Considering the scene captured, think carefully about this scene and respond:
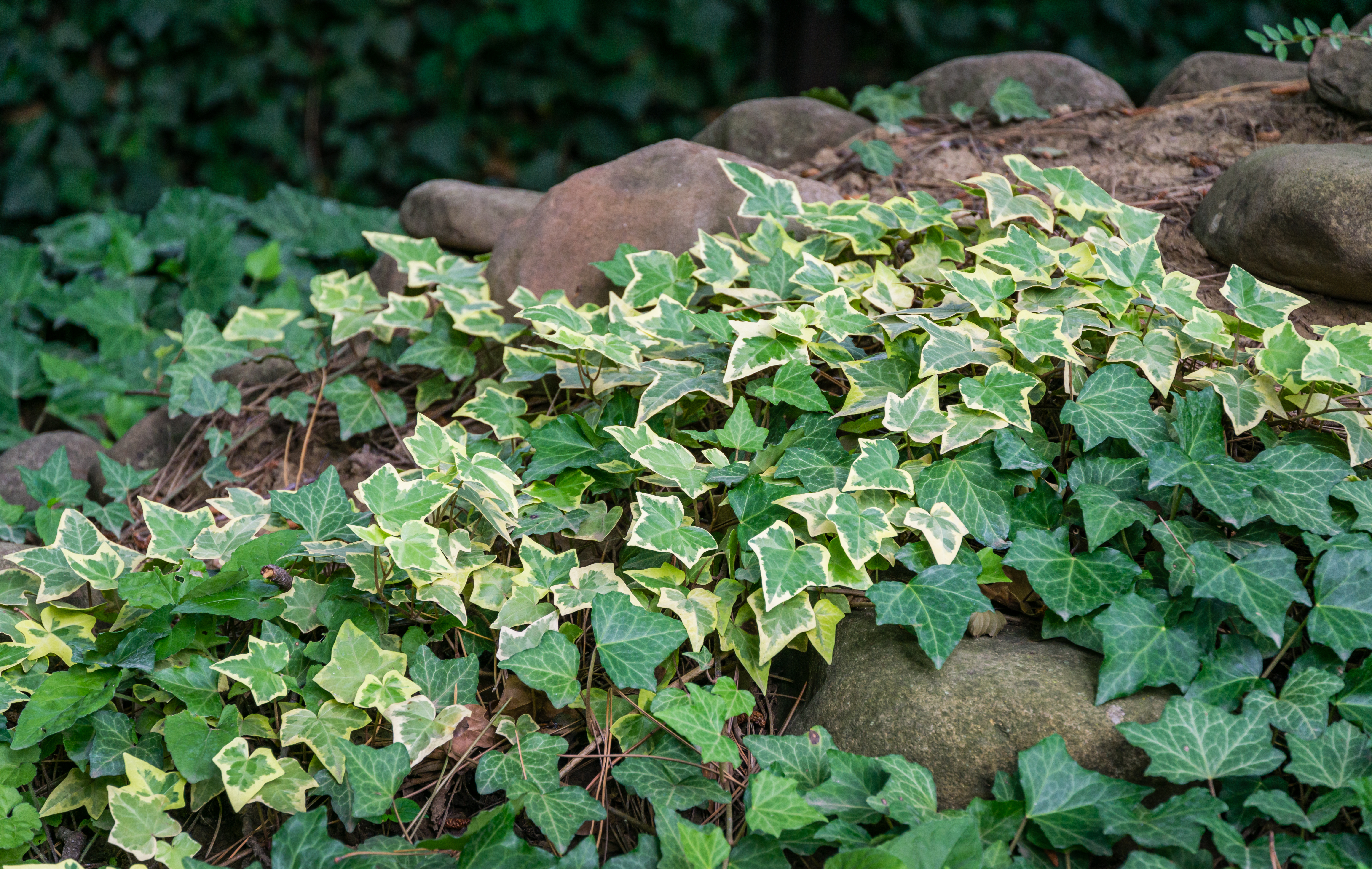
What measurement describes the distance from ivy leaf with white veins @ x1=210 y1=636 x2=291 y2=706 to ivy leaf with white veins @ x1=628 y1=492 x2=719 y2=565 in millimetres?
504

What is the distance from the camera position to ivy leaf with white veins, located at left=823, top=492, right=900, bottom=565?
1321 mm

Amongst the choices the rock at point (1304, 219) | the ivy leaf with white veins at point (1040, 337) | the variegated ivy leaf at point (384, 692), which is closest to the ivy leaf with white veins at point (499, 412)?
the variegated ivy leaf at point (384, 692)

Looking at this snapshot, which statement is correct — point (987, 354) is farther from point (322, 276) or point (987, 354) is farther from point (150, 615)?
point (322, 276)

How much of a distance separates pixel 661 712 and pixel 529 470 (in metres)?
0.49

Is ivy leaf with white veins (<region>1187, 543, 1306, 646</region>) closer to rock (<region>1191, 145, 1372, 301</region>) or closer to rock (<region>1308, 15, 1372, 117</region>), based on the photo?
rock (<region>1191, 145, 1372, 301</region>)

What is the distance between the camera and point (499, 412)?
174cm

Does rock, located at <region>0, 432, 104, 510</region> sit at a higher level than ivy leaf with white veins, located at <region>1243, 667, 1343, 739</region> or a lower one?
lower

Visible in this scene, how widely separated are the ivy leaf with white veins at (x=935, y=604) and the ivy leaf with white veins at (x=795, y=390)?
32 cm

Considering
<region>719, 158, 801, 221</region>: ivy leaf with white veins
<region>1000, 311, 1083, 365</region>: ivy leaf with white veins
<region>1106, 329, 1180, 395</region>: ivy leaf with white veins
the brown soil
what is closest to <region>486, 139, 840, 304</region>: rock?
<region>719, 158, 801, 221</region>: ivy leaf with white veins

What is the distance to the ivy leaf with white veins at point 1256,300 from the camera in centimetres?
149

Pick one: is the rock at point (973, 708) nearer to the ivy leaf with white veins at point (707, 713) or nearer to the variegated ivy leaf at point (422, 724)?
the ivy leaf with white veins at point (707, 713)

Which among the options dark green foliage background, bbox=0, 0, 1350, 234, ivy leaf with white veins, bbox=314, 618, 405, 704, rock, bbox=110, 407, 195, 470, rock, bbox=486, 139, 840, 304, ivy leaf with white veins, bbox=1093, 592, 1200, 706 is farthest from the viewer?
dark green foliage background, bbox=0, 0, 1350, 234

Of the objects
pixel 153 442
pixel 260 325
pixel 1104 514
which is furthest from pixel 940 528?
pixel 153 442

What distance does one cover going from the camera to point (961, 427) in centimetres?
144
